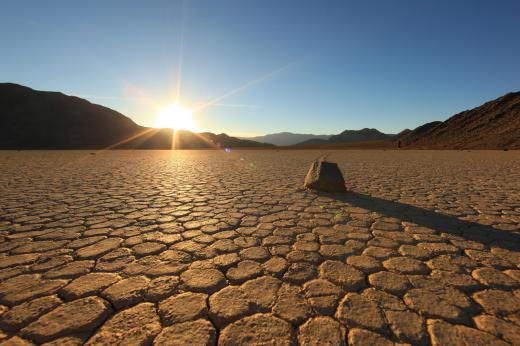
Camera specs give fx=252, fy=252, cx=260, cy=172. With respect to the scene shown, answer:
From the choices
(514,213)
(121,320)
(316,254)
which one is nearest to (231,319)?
(121,320)

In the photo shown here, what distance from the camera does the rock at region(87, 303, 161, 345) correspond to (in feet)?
4.09

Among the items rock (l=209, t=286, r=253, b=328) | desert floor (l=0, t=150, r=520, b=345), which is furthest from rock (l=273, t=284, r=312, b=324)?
rock (l=209, t=286, r=253, b=328)

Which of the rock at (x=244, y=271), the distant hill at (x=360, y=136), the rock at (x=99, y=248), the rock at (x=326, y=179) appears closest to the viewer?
the rock at (x=244, y=271)

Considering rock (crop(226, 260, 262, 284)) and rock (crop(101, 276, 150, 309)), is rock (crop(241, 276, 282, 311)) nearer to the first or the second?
rock (crop(226, 260, 262, 284))

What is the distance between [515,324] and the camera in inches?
53.4

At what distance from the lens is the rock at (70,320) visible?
1283 mm

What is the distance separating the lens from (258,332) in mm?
1303

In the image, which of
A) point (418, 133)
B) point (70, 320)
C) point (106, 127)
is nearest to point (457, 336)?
point (70, 320)

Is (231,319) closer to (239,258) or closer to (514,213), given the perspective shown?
(239,258)

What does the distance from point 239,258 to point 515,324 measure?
173 centimetres

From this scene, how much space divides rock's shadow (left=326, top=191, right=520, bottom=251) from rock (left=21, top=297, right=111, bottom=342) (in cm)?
321

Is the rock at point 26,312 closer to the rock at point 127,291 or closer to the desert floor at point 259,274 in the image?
the desert floor at point 259,274

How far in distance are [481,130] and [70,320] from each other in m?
48.2

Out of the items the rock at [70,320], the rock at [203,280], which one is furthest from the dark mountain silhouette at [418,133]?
the rock at [70,320]
